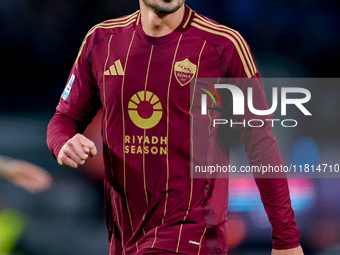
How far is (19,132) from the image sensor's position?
18.0 ft

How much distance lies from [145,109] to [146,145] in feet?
0.48

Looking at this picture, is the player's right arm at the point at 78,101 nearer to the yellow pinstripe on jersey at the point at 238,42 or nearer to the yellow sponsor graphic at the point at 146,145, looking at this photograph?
the yellow sponsor graphic at the point at 146,145

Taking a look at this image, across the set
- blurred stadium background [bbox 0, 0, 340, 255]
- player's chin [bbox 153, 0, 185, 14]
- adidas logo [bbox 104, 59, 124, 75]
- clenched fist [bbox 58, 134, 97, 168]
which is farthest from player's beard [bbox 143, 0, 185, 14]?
blurred stadium background [bbox 0, 0, 340, 255]

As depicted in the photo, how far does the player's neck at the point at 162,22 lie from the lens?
2.79 metres

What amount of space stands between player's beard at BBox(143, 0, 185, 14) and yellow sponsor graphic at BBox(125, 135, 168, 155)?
0.51 metres

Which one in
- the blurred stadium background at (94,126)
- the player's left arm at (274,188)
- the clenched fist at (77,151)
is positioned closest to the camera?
the clenched fist at (77,151)

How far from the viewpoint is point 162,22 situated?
2.79 meters

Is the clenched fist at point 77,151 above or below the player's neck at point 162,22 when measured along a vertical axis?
below

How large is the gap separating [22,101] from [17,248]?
121 centimetres

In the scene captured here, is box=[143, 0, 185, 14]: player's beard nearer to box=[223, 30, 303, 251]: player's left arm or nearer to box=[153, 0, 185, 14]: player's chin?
box=[153, 0, 185, 14]: player's chin

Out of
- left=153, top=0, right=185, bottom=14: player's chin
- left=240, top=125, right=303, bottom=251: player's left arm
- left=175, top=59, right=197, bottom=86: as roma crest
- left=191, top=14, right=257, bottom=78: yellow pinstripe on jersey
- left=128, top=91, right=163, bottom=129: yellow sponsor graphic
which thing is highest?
left=153, top=0, right=185, bottom=14: player's chin

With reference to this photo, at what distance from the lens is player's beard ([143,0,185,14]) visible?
8.73 feet

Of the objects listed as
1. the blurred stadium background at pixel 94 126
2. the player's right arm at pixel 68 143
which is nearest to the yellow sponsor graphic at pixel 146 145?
the player's right arm at pixel 68 143

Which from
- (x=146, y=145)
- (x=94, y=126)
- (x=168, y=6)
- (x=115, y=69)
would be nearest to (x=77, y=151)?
(x=146, y=145)
